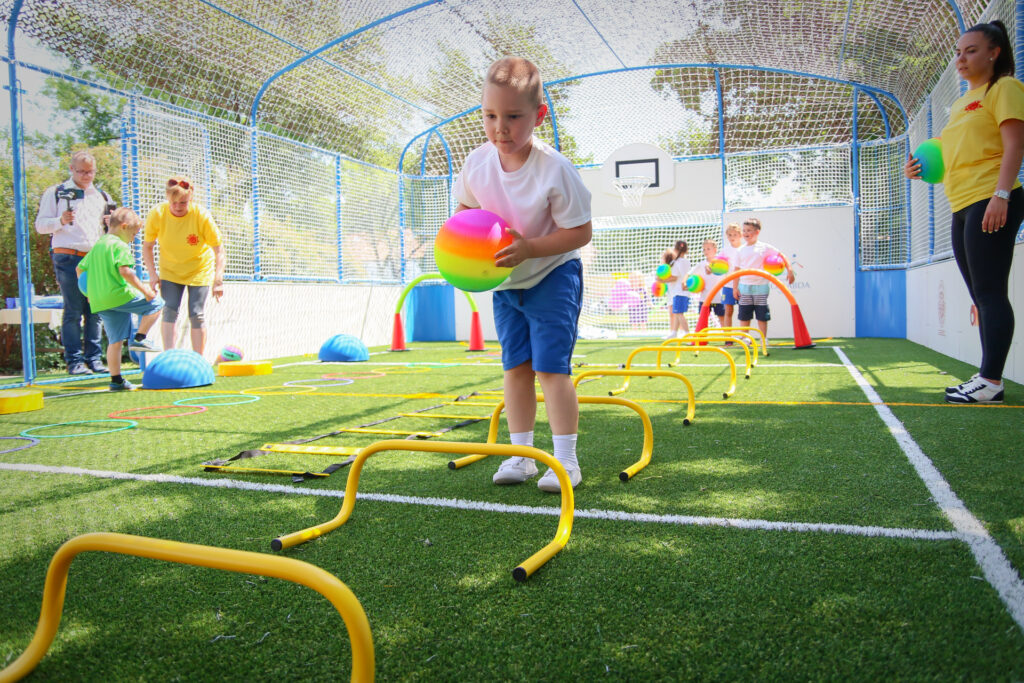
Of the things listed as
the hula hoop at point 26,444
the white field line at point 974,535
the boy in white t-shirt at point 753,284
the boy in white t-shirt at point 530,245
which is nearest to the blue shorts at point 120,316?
the hula hoop at point 26,444

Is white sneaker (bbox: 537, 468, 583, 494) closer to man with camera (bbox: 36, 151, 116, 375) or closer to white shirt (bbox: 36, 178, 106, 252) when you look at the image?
man with camera (bbox: 36, 151, 116, 375)

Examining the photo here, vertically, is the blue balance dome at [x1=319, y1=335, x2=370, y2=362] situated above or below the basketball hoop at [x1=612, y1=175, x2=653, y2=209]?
below

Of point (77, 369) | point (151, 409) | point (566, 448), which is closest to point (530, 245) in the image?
point (566, 448)

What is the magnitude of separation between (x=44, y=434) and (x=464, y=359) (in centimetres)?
606

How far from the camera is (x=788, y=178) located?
14.2 m

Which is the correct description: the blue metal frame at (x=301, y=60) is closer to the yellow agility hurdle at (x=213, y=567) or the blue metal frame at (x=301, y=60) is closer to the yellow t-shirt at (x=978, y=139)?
the yellow t-shirt at (x=978, y=139)

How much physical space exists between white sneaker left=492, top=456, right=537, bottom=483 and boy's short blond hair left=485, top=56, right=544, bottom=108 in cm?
144

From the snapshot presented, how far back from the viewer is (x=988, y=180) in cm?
464

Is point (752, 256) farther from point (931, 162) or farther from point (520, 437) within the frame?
point (520, 437)

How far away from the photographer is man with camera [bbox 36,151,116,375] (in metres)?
8.01

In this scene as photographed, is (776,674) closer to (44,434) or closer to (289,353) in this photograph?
(44,434)

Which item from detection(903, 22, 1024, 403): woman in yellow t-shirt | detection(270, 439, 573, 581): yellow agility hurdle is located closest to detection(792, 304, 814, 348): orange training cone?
detection(903, 22, 1024, 403): woman in yellow t-shirt

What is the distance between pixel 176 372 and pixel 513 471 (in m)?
5.04

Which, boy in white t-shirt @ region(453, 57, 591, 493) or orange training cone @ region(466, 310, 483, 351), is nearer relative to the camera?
boy in white t-shirt @ region(453, 57, 591, 493)
